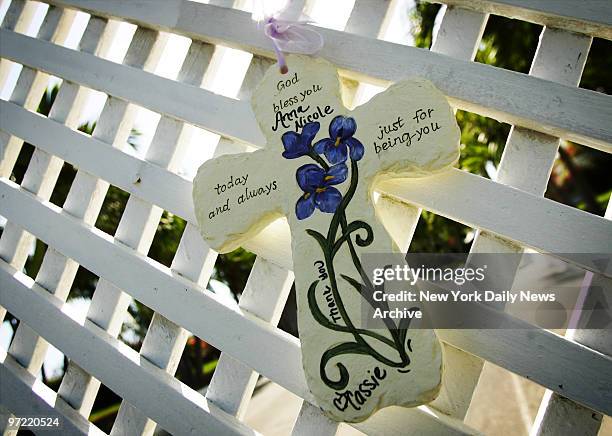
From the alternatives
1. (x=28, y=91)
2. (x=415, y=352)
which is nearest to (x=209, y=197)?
(x=415, y=352)

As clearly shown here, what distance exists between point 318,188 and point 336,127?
0.11 metres

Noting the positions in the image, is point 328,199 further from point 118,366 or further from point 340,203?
point 118,366

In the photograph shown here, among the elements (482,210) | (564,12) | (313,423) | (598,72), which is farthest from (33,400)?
(598,72)

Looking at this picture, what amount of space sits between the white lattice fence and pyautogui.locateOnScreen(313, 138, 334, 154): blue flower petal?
0.48ft

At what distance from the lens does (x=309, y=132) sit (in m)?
0.89

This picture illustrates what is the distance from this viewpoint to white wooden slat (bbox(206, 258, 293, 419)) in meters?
1.01

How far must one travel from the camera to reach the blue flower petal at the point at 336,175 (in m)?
0.86

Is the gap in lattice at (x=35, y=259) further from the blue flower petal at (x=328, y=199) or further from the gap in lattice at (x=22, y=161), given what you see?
the blue flower petal at (x=328, y=199)

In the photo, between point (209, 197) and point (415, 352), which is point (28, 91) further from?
point (415, 352)

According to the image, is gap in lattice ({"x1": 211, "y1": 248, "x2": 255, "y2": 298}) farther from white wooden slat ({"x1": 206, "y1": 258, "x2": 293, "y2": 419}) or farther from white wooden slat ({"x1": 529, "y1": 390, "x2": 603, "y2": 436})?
white wooden slat ({"x1": 529, "y1": 390, "x2": 603, "y2": 436})

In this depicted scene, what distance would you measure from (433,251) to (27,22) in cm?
275

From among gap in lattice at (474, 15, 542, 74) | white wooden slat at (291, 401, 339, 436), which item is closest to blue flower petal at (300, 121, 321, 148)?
white wooden slat at (291, 401, 339, 436)

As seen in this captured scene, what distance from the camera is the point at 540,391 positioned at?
245 centimetres

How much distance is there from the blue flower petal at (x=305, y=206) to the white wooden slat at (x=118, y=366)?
467 mm
